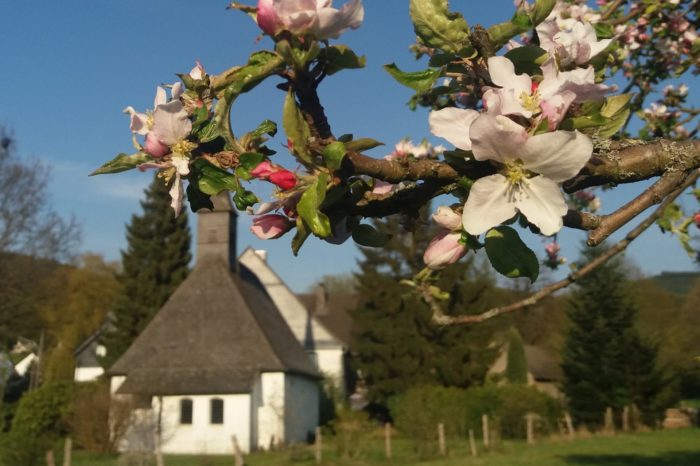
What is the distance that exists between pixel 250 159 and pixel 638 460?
752 inches

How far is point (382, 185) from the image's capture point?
130 centimetres

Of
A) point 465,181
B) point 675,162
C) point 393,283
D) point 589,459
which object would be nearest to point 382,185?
point 465,181

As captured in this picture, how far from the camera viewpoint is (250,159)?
116cm

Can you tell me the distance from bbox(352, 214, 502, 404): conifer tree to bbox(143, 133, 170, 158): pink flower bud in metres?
27.9

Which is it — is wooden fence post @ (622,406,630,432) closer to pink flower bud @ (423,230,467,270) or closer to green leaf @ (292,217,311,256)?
pink flower bud @ (423,230,467,270)

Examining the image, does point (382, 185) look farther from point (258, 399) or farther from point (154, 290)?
point (154, 290)

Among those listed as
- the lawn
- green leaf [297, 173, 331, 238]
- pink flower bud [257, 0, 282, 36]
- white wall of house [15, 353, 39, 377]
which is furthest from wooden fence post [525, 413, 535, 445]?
pink flower bud [257, 0, 282, 36]

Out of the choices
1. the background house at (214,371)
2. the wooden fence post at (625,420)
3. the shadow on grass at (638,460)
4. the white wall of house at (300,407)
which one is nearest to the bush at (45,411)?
the background house at (214,371)

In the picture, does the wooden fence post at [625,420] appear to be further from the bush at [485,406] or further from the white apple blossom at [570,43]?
the white apple blossom at [570,43]

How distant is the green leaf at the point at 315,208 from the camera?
105 centimetres

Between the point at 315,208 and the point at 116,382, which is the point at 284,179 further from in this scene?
the point at 116,382

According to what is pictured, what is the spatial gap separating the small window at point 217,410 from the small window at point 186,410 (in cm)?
79

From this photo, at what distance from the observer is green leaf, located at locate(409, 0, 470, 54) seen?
1.25 meters

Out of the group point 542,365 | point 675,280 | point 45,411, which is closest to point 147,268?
point 45,411
